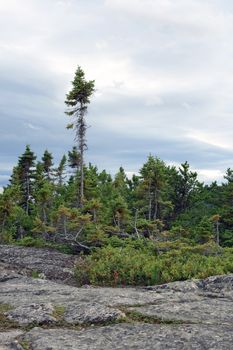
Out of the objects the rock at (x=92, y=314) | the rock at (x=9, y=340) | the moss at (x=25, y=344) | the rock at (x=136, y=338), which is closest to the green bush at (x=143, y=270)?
the rock at (x=92, y=314)

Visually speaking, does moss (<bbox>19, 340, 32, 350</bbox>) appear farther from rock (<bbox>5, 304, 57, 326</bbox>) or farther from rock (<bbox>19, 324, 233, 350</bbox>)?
rock (<bbox>5, 304, 57, 326</bbox>)

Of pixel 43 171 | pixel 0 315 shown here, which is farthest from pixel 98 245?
pixel 43 171

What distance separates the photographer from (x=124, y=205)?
33.9m

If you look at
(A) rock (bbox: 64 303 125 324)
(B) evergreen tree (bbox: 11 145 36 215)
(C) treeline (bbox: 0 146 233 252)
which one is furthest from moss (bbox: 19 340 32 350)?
(B) evergreen tree (bbox: 11 145 36 215)

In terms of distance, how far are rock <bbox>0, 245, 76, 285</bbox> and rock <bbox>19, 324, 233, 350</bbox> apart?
40.2 ft

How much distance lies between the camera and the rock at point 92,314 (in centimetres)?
773

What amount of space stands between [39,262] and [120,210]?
41.8 ft

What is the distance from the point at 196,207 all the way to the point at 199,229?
13524 millimetres

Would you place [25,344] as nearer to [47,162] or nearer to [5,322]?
[5,322]

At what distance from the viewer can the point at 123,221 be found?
3434 cm

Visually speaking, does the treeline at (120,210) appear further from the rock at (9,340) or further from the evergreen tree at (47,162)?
the rock at (9,340)

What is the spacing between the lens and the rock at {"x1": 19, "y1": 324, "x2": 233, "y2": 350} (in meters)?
6.38

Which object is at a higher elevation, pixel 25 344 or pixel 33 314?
pixel 33 314

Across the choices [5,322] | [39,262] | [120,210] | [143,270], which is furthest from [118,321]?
[120,210]
